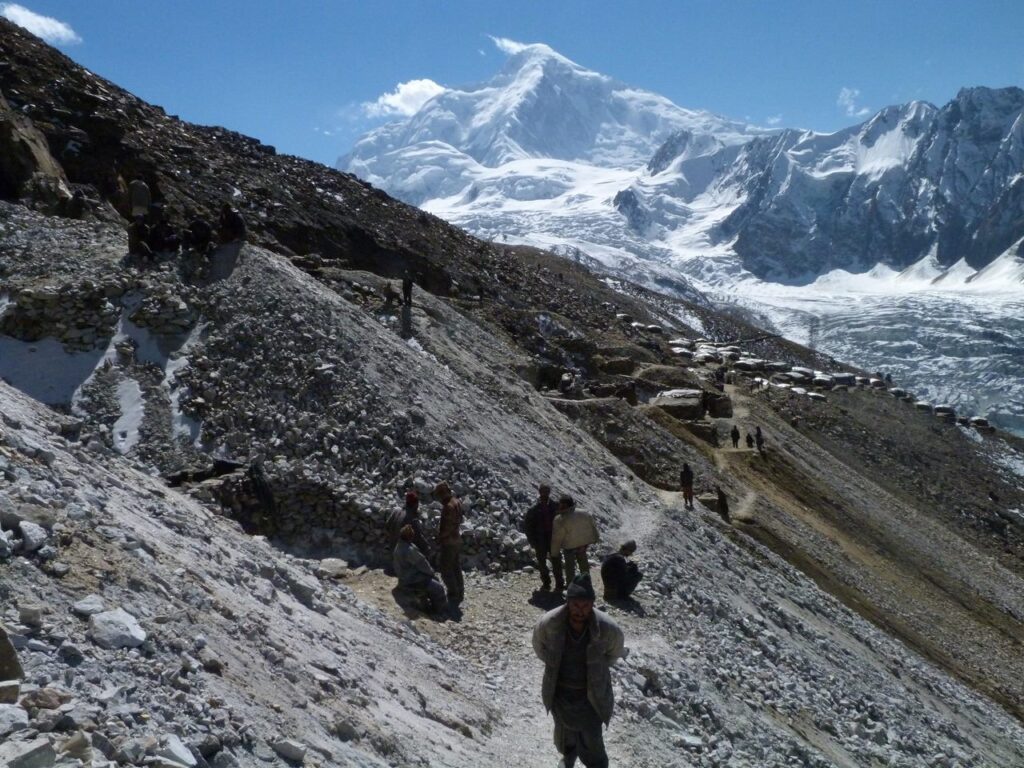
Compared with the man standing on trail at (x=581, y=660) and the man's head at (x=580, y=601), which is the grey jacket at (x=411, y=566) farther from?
the man's head at (x=580, y=601)

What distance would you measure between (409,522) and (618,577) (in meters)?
3.61

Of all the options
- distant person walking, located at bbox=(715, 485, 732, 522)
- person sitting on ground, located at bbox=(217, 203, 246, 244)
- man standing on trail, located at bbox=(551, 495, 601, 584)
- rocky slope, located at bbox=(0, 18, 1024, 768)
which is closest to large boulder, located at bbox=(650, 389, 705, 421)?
rocky slope, located at bbox=(0, 18, 1024, 768)

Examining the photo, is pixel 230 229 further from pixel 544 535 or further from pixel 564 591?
pixel 564 591

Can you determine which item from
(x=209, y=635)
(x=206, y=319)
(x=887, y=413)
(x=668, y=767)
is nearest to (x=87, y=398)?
(x=206, y=319)

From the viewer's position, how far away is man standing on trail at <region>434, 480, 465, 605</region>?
1323cm

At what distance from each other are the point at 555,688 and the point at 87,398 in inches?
443

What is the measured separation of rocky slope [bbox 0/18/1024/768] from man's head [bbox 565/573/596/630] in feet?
5.79

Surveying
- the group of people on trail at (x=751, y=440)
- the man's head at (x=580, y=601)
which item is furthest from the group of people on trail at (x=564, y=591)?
the group of people on trail at (x=751, y=440)

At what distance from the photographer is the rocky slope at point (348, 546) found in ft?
22.4

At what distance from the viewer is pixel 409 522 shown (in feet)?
44.0

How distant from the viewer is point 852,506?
38094 mm

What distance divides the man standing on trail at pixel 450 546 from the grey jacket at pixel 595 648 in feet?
19.2

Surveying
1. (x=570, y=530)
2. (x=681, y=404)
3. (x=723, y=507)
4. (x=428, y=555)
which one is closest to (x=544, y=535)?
(x=570, y=530)

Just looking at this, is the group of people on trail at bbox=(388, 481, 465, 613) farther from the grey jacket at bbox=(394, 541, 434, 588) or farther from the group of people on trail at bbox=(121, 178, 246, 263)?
the group of people on trail at bbox=(121, 178, 246, 263)
